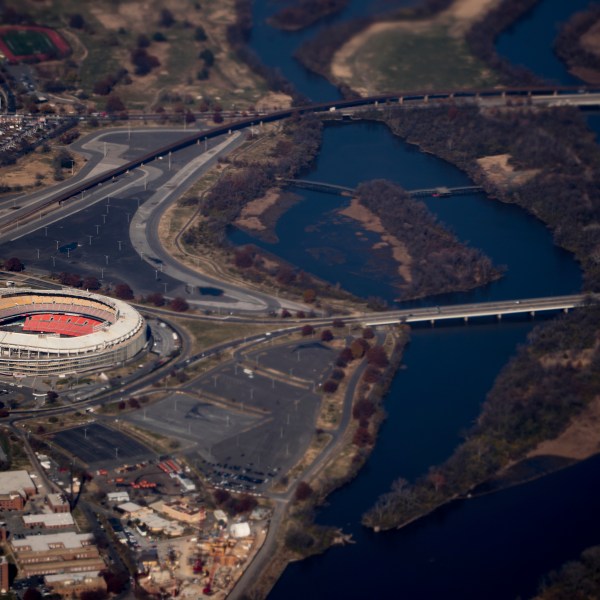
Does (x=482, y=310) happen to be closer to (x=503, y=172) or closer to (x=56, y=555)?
(x=503, y=172)

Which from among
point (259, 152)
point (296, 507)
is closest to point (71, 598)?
point (296, 507)

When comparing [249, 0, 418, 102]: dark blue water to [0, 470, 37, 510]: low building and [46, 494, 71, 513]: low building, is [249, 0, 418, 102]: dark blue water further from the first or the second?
[46, 494, 71, 513]: low building

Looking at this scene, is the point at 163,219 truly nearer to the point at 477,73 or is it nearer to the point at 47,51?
the point at 47,51

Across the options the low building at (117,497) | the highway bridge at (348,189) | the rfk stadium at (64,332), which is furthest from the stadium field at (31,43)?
the low building at (117,497)

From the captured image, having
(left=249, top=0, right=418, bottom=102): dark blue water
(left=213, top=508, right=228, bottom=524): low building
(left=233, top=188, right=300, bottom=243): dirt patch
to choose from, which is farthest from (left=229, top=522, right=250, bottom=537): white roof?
(left=249, top=0, right=418, bottom=102): dark blue water

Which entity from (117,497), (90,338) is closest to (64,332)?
(90,338)
